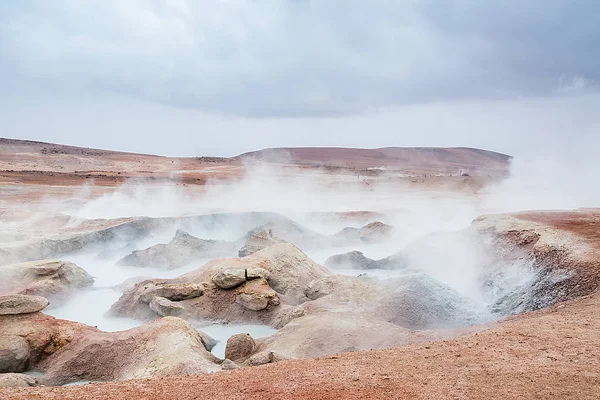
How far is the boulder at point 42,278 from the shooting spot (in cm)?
1364

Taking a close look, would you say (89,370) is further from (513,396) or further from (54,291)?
(513,396)

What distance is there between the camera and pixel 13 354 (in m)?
9.00

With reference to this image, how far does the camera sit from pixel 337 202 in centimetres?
3656

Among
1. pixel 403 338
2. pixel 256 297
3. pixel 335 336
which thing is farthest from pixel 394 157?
pixel 403 338

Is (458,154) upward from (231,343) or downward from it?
upward

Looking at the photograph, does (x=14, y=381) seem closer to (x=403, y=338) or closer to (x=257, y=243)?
(x=403, y=338)

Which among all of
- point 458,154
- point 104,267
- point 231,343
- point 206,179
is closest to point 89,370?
point 231,343

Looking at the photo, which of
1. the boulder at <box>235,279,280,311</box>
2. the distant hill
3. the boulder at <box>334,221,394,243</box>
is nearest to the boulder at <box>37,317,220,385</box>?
the boulder at <box>235,279,280,311</box>

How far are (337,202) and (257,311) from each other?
2454cm

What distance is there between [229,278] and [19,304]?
5017mm

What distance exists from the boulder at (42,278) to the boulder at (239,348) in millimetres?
7632

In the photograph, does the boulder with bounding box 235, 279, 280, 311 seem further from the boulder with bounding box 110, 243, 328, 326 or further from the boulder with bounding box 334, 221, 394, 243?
the boulder with bounding box 334, 221, 394, 243

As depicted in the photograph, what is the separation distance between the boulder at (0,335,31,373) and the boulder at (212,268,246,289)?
5.00m

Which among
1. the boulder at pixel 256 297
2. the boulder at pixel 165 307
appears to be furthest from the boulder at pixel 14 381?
the boulder at pixel 256 297
